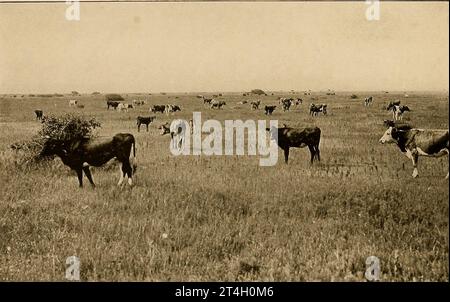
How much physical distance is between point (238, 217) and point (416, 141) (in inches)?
136

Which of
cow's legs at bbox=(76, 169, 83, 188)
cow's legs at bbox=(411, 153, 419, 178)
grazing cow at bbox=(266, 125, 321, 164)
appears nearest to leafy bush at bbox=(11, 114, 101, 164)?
cow's legs at bbox=(76, 169, 83, 188)

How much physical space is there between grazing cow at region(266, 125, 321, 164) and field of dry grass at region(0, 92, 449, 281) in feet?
0.61

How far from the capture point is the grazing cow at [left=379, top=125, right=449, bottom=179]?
22.1 feet

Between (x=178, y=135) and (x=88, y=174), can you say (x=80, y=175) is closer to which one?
(x=88, y=174)

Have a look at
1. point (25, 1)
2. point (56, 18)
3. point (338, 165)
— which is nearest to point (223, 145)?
point (338, 165)

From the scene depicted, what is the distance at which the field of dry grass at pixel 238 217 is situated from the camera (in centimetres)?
559

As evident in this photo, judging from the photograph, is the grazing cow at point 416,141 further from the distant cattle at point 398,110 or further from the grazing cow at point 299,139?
→ the grazing cow at point 299,139

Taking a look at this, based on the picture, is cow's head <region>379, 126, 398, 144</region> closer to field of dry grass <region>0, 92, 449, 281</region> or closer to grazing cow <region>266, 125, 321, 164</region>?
field of dry grass <region>0, 92, 449, 281</region>

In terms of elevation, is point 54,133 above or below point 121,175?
above

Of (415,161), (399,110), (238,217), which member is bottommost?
(238,217)

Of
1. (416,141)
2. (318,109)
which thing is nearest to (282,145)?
(416,141)

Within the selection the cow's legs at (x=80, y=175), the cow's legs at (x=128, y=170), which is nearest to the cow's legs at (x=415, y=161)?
the cow's legs at (x=128, y=170)

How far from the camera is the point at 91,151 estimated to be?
8.06m
